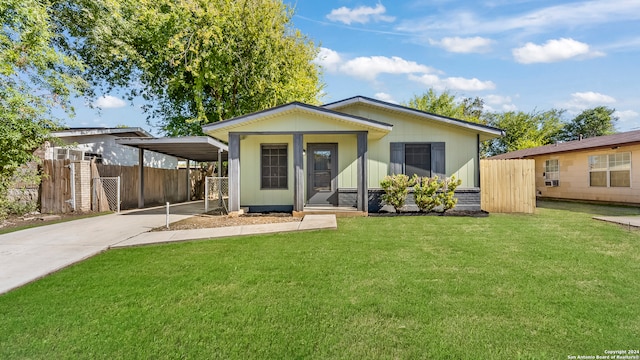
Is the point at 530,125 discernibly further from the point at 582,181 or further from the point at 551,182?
the point at 582,181

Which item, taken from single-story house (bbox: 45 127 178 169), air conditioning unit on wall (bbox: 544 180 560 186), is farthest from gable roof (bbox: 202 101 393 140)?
air conditioning unit on wall (bbox: 544 180 560 186)

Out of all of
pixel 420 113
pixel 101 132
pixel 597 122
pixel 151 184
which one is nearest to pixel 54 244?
pixel 151 184

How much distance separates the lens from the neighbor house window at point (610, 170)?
40.7 ft

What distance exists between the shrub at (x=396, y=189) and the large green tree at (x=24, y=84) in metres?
10.6

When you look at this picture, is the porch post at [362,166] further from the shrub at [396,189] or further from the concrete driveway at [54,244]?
the concrete driveway at [54,244]

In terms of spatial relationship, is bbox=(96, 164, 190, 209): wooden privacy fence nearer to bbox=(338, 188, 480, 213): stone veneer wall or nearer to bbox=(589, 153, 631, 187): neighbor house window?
bbox=(338, 188, 480, 213): stone veneer wall

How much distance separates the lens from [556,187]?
16.0 meters

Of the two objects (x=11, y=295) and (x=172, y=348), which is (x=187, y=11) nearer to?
(x=11, y=295)

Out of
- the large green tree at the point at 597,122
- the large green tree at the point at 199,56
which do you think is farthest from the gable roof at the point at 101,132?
the large green tree at the point at 597,122

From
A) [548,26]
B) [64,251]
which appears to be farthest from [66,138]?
[548,26]

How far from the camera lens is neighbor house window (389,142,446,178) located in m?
10.4

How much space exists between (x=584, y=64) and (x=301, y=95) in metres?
15.0

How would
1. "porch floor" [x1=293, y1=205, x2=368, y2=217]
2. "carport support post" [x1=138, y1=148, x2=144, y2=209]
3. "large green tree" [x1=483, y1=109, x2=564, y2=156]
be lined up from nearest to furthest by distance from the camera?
"porch floor" [x1=293, y1=205, x2=368, y2=217] → "carport support post" [x1=138, y1=148, x2=144, y2=209] → "large green tree" [x1=483, y1=109, x2=564, y2=156]

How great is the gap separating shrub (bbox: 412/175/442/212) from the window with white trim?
416 inches
